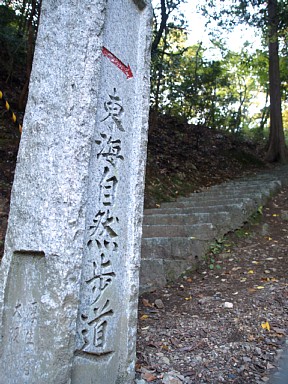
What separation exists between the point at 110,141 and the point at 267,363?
5.70ft

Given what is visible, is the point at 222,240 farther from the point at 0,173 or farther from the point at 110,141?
the point at 0,173

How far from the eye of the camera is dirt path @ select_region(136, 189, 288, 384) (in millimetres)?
2326

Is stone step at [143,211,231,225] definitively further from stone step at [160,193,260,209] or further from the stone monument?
the stone monument

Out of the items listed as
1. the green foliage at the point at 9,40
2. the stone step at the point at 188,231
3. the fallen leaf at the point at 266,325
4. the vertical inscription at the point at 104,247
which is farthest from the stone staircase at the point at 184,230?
the green foliage at the point at 9,40

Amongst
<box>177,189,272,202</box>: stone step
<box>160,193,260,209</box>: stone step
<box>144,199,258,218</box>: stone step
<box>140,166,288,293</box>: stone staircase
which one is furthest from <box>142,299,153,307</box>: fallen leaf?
<box>177,189,272,202</box>: stone step

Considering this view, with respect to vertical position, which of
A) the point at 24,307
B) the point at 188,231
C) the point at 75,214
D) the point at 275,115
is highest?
the point at 275,115

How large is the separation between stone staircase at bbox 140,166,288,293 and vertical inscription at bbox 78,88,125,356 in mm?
1616

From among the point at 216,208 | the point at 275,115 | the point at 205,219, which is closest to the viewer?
the point at 205,219

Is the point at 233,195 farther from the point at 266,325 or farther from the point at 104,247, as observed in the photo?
the point at 104,247

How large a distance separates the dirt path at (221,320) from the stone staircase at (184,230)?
15cm

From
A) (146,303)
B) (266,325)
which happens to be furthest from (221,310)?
(146,303)

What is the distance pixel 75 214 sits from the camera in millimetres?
1833

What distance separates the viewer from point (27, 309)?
71.5 inches

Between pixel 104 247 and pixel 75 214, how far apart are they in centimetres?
33
